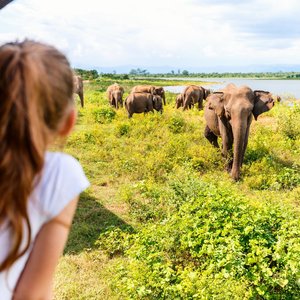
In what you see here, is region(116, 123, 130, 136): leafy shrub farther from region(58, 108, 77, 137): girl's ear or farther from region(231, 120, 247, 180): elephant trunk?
region(58, 108, 77, 137): girl's ear

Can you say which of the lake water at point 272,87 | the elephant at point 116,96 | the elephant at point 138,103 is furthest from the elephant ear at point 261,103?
the elephant at point 116,96

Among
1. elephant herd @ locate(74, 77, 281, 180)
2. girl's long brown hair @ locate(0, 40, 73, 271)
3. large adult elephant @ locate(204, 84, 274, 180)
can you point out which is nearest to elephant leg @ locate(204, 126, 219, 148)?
elephant herd @ locate(74, 77, 281, 180)

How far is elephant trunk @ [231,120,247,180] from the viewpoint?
787 centimetres

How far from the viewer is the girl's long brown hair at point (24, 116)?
3.36 feet

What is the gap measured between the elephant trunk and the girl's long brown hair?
701cm

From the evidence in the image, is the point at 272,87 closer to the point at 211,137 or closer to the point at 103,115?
the point at 103,115

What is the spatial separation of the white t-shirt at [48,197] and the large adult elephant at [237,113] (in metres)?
6.94

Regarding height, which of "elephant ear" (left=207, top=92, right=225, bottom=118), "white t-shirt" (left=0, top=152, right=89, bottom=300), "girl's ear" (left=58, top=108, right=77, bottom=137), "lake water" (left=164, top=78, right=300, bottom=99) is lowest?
"lake water" (left=164, top=78, right=300, bottom=99)

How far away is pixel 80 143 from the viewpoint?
1102cm

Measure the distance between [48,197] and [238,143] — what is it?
276 inches

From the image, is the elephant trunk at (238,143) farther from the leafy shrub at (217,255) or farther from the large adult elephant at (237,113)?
→ the leafy shrub at (217,255)

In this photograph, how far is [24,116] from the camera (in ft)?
3.34

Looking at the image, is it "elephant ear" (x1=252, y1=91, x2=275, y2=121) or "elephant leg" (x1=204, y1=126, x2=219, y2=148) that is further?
"elephant leg" (x1=204, y1=126, x2=219, y2=148)

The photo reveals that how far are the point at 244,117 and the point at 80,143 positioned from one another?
15.6 feet
